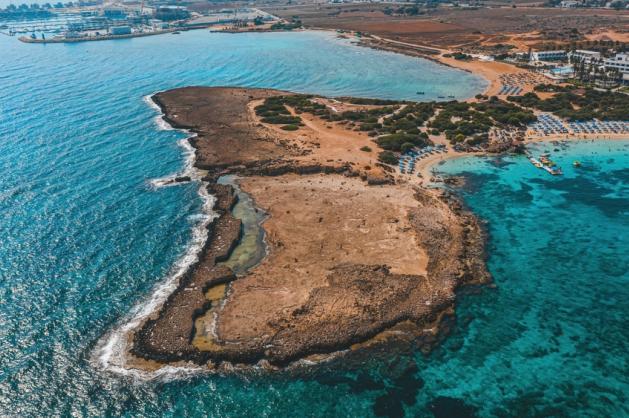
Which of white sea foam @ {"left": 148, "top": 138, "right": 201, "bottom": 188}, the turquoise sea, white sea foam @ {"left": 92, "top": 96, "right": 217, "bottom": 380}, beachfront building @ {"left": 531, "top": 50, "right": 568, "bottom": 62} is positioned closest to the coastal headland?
A: white sea foam @ {"left": 92, "top": 96, "right": 217, "bottom": 380}

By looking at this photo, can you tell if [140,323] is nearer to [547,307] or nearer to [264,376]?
[264,376]

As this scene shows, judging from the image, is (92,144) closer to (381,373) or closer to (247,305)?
(247,305)

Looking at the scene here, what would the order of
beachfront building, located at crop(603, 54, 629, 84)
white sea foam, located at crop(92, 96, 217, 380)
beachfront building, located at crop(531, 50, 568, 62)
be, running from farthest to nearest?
beachfront building, located at crop(531, 50, 568, 62), beachfront building, located at crop(603, 54, 629, 84), white sea foam, located at crop(92, 96, 217, 380)

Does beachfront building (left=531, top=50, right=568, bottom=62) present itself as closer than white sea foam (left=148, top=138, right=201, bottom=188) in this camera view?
No

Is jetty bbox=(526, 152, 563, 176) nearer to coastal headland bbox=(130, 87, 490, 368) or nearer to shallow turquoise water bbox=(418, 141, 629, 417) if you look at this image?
shallow turquoise water bbox=(418, 141, 629, 417)

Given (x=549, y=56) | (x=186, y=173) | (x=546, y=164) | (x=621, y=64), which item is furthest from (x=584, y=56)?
(x=186, y=173)
